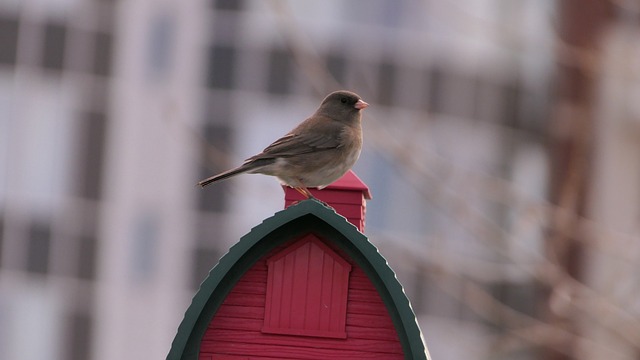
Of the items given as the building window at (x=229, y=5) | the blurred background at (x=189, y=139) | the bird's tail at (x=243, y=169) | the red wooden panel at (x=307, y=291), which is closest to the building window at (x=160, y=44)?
the blurred background at (x=189, y=139)

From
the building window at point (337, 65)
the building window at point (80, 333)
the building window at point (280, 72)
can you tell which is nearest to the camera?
the building window at point (337, 65)

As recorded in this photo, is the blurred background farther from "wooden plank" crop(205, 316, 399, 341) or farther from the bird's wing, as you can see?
"wooden plank" crop(205, 316, 399, 341)

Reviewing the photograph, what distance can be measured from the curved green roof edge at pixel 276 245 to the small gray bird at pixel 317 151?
0.29 m

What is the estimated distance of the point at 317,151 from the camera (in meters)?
5.73

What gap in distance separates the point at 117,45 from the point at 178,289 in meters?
3.32

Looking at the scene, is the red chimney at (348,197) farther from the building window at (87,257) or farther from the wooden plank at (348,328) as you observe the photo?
the building window at (87,257)

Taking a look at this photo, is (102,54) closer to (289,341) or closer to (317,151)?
(317,151)

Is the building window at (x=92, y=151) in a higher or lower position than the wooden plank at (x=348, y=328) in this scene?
higher

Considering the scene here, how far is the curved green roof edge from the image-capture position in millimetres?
4918

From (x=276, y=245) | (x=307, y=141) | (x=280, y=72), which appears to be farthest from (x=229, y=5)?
(x=276, y=245)

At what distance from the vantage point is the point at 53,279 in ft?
61.9

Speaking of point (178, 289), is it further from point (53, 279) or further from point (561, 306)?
point (561, 306)

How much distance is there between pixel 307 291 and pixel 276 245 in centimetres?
19

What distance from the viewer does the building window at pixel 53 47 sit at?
18922 millimetres
